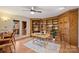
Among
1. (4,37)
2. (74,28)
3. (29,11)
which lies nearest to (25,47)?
(4,37)

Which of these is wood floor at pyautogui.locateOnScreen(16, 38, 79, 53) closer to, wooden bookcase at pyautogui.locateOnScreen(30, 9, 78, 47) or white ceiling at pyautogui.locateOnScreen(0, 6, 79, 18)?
wooden bookcase at pyautogui.locateOnScreen(30, 9, 78, 47)

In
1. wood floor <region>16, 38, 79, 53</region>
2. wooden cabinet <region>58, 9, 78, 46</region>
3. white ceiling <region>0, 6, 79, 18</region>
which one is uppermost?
white ceiling <region>0, 6, 79, 18</region>

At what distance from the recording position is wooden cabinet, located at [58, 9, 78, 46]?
2230 mm

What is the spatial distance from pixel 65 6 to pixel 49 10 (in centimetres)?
33

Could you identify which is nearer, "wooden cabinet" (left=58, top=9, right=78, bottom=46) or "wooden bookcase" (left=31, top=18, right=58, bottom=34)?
"wooden cabinet" (left=58, top=9, right=78, bottom=46)

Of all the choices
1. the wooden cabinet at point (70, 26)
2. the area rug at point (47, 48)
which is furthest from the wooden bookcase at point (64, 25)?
the area rug at point (47, 48)

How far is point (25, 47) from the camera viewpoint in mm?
2332

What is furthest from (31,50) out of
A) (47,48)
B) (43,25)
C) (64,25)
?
(64,25)

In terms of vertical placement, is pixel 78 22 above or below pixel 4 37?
above

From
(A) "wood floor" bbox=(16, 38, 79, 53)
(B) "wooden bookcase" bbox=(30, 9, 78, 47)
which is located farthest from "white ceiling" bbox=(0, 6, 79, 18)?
(A) "wood floor" bbox=(16, 38, 79, 53)

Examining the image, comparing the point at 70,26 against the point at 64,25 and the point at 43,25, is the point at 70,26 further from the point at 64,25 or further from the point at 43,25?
the point at 43,25

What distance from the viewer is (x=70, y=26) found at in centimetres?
228
